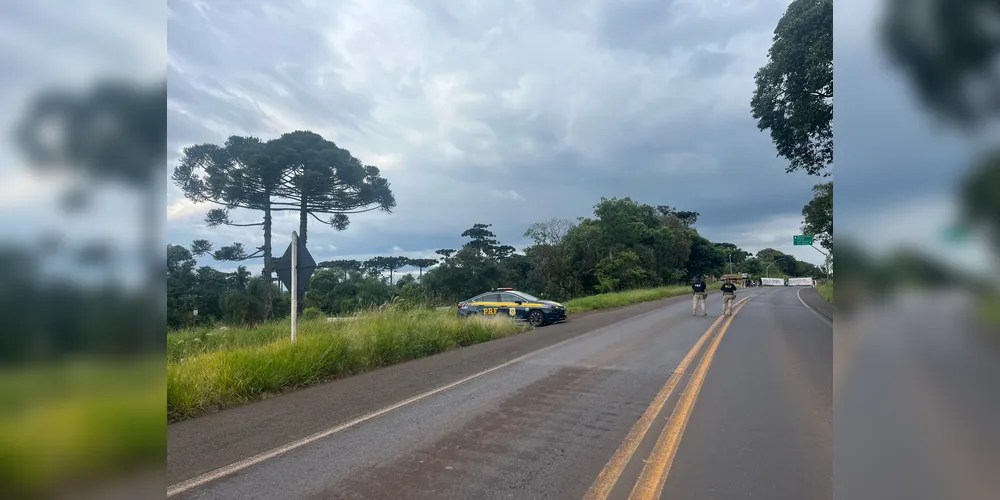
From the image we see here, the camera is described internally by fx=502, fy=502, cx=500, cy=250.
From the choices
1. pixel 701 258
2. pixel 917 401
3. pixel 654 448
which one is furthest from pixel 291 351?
pixel 701 258

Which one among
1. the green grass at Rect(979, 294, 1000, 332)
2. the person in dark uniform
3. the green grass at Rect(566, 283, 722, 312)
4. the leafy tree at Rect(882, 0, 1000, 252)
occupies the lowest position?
the green grass at Rect(566, 283, 722, 312)

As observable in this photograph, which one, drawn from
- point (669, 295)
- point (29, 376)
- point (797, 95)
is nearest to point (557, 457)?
point (29, 376)

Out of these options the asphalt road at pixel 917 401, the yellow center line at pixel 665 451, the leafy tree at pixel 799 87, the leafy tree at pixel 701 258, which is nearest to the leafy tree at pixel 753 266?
the leafy tree at pixel 701 258

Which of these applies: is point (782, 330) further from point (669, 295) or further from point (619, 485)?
point (669, 295)

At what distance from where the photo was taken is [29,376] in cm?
83

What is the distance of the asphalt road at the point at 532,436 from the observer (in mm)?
3521

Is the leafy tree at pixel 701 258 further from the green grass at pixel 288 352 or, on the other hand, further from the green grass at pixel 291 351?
the green grass at pixel 288 352

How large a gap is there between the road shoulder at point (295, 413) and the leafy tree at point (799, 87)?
7019mm

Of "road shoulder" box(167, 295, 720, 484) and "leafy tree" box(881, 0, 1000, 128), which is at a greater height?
"leafy tree" box(881, 0, 1000, 128)

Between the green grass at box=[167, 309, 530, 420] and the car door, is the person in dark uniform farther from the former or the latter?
the green grass at box=[167, 309, 530, 420]

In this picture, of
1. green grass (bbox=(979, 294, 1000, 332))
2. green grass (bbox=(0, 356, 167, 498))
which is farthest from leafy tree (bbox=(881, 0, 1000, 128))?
green grass (bbox=(0, 356, 167, 498))

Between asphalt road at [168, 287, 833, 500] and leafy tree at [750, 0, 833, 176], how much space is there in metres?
4.44

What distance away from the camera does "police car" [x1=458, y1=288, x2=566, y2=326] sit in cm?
1702

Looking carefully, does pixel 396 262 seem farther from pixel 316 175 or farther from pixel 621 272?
pixel 316 175
